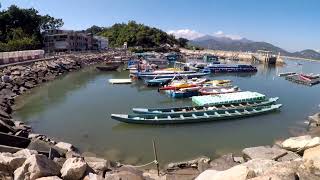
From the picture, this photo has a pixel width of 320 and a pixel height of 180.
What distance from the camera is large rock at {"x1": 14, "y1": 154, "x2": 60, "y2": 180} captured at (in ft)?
33.3

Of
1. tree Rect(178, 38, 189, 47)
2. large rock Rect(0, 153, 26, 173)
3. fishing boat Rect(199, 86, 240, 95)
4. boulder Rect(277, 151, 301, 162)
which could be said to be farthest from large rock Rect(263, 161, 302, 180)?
tree Rect(178, 38, 189, 47)

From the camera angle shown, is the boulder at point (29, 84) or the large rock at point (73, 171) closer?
the large rock at point (73, 171)

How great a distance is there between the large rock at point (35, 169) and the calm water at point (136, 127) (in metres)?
6.29

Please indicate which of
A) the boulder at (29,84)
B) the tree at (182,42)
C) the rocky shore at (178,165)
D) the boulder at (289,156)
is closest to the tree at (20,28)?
the boulder at (29,84)

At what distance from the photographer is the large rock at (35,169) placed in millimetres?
10164

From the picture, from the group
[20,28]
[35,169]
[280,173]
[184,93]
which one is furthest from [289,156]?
[20,28]

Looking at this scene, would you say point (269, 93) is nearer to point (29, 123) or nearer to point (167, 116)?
point (167, 116)

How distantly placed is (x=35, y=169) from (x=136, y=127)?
12.3 metres

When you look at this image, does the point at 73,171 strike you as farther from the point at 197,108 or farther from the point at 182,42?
the point at 182,42

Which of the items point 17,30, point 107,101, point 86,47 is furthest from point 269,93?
point 86,47

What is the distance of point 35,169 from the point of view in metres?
10.2

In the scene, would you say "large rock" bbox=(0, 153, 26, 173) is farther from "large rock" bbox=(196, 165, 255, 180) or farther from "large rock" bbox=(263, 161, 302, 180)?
"large rock" bbox=(263, 161, 302, 180)

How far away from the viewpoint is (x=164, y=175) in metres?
14.0

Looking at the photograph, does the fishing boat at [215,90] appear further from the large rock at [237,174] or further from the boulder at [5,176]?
→ the boulder at [5,176]
